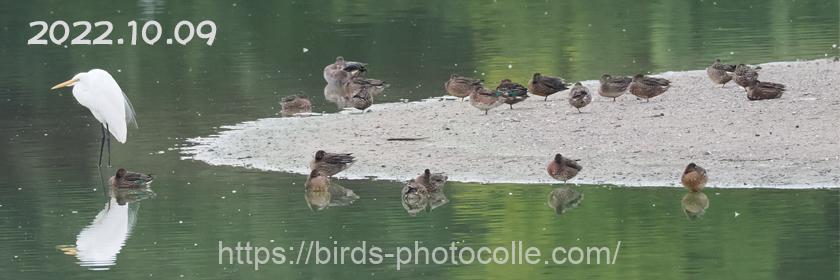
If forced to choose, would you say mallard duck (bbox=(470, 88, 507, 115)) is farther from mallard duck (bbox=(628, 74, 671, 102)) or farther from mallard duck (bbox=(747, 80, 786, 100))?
mallard duck (bbox=(747, 80, 786, 100))

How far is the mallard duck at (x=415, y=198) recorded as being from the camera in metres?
13.9

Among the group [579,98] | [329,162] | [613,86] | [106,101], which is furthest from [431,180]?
[613,86]

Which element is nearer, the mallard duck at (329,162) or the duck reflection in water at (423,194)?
the duck reflection in water at (423,194)

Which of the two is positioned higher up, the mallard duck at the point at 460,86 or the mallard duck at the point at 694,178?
the mallard duck at the point at 460,86

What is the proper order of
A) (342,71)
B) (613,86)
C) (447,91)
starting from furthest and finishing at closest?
(342,71) < (447,91) < (613,86)

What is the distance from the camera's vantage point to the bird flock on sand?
14000 millimetres

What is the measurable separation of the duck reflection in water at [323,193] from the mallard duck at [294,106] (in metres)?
4.77

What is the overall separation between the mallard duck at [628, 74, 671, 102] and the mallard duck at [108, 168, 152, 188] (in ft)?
18.3

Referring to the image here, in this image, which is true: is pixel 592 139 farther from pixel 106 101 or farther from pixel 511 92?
pixel 106 101

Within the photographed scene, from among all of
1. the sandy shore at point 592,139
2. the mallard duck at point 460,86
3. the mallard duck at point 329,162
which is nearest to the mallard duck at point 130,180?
the sandy shore at point 592,139

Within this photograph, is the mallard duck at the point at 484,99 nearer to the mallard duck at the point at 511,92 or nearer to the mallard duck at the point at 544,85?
the mallard duck at the point at 511,92

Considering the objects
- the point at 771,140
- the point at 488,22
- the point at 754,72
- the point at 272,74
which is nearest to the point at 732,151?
the point at 771,140

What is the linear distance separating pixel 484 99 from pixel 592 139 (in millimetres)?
1964

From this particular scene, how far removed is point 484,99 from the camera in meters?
18.1
